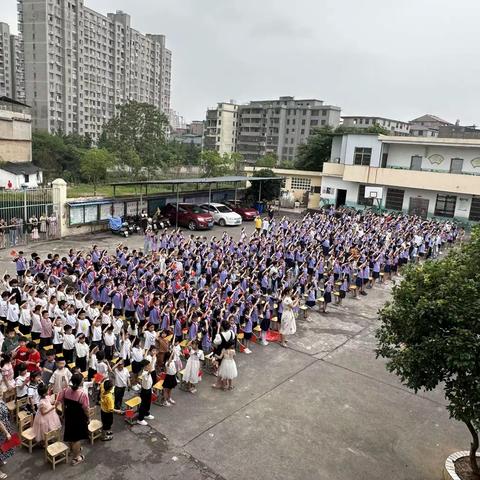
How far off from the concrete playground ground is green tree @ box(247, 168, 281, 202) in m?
23.7

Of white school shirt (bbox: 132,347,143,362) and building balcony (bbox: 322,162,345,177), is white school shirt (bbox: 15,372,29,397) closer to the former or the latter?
white school shirt (bbox: 132,347,143,362)

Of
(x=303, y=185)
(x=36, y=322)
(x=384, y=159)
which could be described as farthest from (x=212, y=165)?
(x=36, y=322)

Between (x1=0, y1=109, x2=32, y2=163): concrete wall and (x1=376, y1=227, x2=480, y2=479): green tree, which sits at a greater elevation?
(x1=0, y1=109, x2=32, y2=163): concrete wall

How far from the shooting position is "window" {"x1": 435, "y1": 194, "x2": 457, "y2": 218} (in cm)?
3042

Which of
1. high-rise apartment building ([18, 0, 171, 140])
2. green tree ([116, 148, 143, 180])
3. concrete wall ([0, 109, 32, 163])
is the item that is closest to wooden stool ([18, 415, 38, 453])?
green tree ([116, 148, 143, 180])

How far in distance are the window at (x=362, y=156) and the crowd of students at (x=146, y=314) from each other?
17036 millimetres

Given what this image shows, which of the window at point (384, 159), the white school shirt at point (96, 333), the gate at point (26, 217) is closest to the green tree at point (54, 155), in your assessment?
Result: the gate at point (26, 217)

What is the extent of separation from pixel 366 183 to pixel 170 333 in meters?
27.2

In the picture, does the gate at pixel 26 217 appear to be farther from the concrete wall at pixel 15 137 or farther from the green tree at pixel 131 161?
the concrete wall at pixel 15 137

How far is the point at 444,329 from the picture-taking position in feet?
18.5

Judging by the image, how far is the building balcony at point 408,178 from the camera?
94.8ft

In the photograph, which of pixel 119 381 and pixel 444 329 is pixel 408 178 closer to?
pixel 444 329

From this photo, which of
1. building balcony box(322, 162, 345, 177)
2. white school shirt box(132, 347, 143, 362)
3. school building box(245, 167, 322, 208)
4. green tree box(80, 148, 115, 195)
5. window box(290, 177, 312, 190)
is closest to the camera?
white school shirt box(132, 347, 143, 362)

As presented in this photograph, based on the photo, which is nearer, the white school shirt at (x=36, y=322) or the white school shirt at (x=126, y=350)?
the white school shirt at (x=126, y=350)
